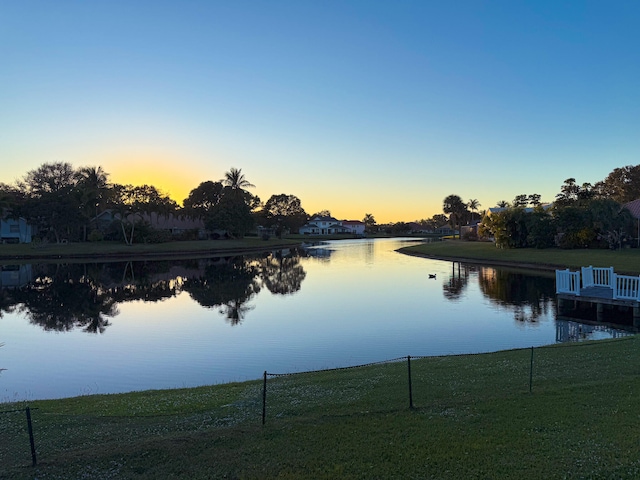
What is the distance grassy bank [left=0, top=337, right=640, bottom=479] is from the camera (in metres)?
5.34

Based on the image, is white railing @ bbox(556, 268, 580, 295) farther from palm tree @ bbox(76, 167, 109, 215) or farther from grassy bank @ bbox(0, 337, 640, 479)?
palm tree @ bbox(76, 167, 109, 215)

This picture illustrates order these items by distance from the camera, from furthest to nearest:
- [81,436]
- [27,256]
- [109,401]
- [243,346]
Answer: [27,256] < [243,346] < [109,401] < [81,436]

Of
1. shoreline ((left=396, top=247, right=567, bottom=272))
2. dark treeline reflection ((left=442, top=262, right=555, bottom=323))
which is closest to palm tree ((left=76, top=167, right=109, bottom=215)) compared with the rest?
shoreline ((left=396, top=247, right=567, bottom=272))

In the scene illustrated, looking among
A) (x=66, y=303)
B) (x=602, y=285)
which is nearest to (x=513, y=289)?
(x=602, y=285)

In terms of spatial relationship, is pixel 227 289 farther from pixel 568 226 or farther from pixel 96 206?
pixel 96 206

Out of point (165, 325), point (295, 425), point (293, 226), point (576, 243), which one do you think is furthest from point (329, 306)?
point (293, 226)

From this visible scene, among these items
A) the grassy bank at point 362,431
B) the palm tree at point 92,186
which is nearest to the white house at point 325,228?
the palm tree at point 92,186

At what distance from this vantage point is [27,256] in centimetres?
5622

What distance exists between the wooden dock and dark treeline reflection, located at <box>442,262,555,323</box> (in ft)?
3.72

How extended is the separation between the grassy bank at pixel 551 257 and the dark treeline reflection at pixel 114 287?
71.7 feet

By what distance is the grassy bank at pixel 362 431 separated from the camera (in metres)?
5.34

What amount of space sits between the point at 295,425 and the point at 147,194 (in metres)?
81.6

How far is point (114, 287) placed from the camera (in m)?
33.2

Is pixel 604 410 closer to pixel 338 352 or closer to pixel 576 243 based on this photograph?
pixel 338 352
